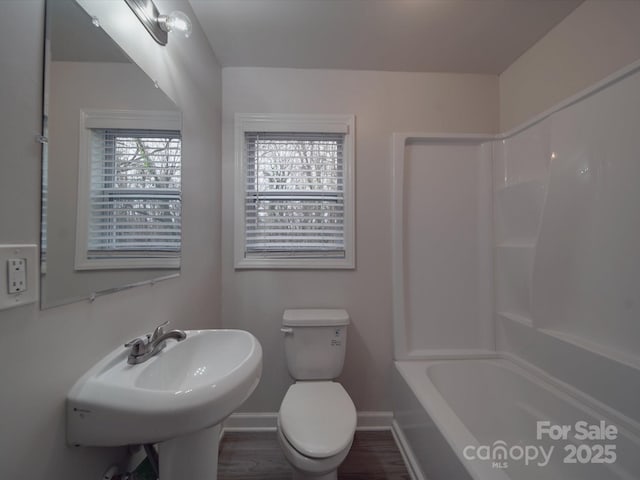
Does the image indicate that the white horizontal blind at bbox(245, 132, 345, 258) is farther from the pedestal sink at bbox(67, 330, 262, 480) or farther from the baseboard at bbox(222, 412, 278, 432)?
the baseboard at bbox(222, 412, 278, 432)

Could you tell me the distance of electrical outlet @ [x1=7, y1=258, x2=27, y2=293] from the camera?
19.6 inches

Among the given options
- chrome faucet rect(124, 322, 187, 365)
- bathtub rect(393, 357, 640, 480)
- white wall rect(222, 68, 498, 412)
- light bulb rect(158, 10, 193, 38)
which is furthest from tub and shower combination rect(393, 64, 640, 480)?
light bulb rect(158, 10, 193, 38)

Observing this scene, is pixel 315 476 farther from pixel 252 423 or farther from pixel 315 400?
pixel 252 423

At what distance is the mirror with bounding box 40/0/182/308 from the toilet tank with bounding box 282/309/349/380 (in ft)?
2.49

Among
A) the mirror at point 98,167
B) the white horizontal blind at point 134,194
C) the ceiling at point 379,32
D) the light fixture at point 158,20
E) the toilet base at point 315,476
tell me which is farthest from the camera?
the ceiling at point 379,32

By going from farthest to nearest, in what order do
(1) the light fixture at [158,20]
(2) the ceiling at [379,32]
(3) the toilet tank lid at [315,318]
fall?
(3) the toilet tank lid at [315,318]
(2) the ceiling at [379,32]
(1) the light fixture at [158,20]

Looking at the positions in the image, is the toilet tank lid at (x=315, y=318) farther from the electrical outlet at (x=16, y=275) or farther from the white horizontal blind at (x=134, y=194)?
the electrical outlet at (x=16, y=275)

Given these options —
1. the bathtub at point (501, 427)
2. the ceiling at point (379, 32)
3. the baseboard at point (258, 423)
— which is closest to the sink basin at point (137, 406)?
the bathtub at point (501, 427)

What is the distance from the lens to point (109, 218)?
2.66ft

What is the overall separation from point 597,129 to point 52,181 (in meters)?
2.01

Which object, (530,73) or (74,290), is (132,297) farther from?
(530,73)

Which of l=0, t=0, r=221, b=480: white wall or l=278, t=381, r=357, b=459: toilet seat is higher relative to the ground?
l=0, t=0, r=221, b=480: white wall

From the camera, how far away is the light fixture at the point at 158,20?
913 millimetres

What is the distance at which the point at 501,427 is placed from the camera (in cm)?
139
